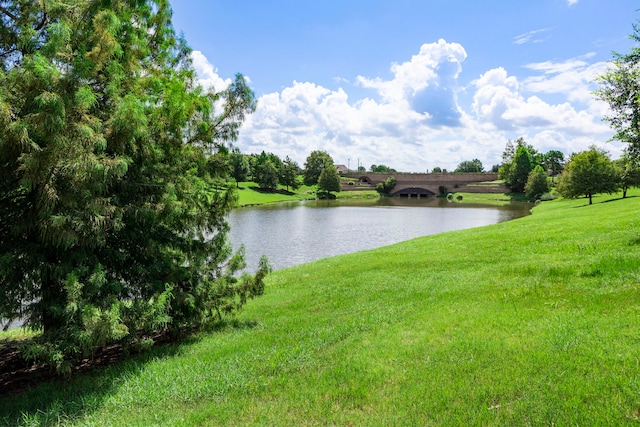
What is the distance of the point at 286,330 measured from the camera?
830 cm

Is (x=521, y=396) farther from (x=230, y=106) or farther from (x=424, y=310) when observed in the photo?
(x=230, y=106)

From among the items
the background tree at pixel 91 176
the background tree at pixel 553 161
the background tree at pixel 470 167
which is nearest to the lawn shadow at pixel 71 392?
the background tree at pixel 91 176

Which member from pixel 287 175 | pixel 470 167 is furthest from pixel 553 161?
pixel 287 175

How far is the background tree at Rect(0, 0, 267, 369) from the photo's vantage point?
5.26 metres

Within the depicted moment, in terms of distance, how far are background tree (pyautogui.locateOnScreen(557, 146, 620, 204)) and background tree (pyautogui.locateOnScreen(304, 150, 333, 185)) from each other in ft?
270

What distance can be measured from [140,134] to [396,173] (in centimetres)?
12263

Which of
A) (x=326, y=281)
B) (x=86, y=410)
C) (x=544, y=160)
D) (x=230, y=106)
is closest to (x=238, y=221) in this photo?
(x=326, y=281)

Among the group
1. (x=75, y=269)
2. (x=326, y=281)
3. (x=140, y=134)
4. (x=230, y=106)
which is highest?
(x=230, y=106)

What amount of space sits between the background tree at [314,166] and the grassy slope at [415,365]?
4448 inches

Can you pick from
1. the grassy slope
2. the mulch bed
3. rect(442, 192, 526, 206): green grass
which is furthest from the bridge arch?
the mulch bed

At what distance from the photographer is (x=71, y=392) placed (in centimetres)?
607

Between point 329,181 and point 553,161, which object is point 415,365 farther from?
point 553,161

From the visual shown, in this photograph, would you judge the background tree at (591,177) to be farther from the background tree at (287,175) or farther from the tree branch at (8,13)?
the background tree at (287,175)

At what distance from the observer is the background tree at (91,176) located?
5.26 metres
